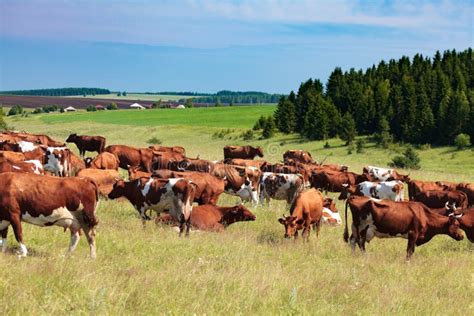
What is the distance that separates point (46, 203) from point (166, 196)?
5159 millimetres

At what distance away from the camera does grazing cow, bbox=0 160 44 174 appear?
53.8 ft

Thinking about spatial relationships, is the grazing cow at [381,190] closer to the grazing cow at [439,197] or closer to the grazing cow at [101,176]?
the grazing cow at [439,197]

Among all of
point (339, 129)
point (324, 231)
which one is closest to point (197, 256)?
point (324, 231)

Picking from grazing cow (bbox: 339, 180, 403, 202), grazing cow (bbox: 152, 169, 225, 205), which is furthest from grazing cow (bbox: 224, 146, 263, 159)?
grazing cow (bbox: 152, 169, 225, 205)

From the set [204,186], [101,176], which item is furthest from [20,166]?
[204,186]

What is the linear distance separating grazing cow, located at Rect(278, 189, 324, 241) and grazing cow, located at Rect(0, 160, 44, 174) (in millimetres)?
7754

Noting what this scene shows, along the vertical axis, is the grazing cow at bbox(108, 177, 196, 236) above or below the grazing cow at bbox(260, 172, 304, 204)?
above

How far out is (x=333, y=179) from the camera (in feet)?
86.9

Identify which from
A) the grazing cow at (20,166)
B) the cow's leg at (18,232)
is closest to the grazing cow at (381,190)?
the grazing cow at (20,166)

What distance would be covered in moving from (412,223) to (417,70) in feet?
262

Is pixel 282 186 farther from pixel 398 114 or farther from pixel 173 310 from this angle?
pixel 398 114

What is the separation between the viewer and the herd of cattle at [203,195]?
10.1 meters

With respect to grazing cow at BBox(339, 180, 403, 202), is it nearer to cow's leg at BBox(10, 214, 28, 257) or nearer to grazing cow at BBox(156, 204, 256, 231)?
grazing cow at BBox(156, 204, 256, 231)

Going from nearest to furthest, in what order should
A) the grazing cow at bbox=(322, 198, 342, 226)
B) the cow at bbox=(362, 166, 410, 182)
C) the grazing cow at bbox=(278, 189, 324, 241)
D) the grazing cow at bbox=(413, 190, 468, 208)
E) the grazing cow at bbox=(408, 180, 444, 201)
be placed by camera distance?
the grazing cow at bbox=(278, 189, 324, 241)
the grazing cow at bbox=(322, 198, 342, 226)
the grazing cow at bbox=(413, 190, 468, 208)
the grazing cow at bbox=(408, 180, 444, 201)
the cow at bbox=(362, 166, 410, 182)
